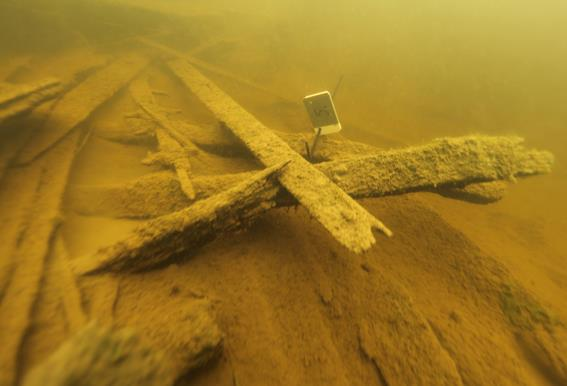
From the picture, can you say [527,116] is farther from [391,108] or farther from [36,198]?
[36,198]

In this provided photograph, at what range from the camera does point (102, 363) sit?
958 mm

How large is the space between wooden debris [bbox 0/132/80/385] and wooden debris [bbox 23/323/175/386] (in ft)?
1.69

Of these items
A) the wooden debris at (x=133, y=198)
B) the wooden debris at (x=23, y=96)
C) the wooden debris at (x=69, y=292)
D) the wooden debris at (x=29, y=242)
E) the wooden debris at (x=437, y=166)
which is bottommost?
the wooden debris at (x=133, y=198)

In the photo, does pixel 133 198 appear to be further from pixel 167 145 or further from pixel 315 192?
pixel 315 192

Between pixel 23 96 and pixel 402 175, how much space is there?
12.7 ft

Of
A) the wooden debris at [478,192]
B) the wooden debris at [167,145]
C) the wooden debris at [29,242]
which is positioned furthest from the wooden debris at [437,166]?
the wooden debris at [29,242]

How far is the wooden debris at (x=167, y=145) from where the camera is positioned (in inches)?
94.1

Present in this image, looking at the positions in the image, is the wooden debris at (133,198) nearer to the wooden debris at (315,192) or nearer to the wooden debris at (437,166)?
the wooden debris at (315,192)

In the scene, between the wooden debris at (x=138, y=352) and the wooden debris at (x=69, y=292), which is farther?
the wooden debris at (x=69, y=292)

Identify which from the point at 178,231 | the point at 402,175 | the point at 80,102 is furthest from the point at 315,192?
the point at 80,102

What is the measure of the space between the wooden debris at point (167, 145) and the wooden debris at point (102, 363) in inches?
51.8

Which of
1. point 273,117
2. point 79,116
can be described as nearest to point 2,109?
point 79,116

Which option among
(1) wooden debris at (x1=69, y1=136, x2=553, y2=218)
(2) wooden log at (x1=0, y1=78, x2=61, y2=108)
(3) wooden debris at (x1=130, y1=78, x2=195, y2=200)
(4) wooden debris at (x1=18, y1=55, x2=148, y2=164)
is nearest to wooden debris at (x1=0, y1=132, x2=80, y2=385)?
(4) wooden debris at (x1=18, y1=55, x2=148, y2=164)

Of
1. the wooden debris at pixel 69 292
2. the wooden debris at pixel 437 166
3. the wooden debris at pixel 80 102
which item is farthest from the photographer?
the wooden debris at pixel 80 102
